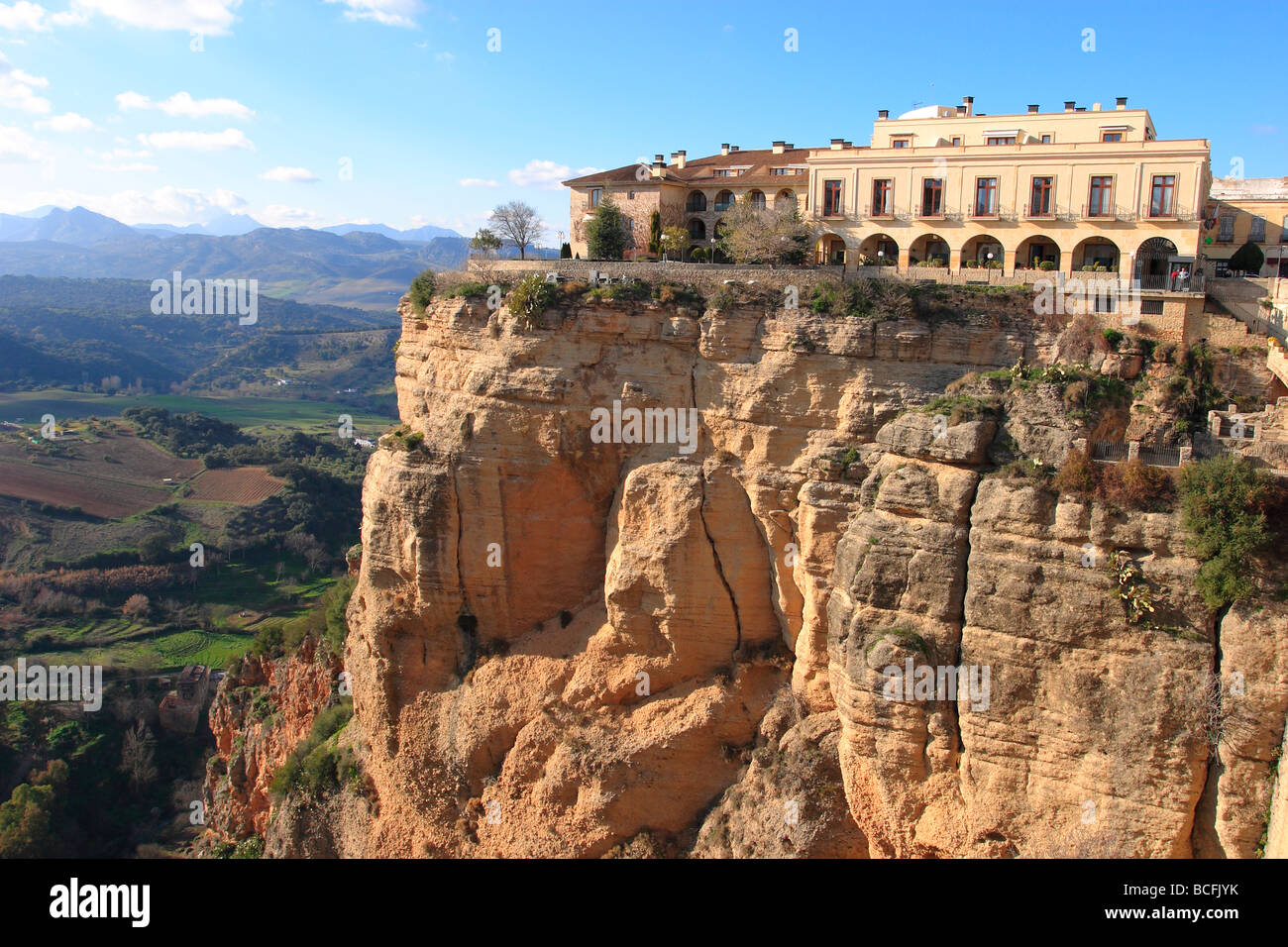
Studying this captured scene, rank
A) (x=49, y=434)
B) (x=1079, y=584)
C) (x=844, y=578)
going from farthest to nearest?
(x=49, y=434) < (x=844, y=578) < (x=1079, y=584)

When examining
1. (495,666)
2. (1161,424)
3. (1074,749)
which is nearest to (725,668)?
(495,666)

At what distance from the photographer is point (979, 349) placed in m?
20.2

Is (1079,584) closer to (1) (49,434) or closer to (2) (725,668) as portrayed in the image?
(2) (725,668)

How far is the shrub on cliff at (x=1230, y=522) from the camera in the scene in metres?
14.6

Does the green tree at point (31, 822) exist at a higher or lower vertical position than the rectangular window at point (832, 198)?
lower

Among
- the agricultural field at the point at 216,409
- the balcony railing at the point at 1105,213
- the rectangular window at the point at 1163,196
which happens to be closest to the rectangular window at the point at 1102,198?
the balcony railing at the point at 1105,213

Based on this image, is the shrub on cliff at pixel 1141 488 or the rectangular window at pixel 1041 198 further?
the rectangular window at pixel 1041 198

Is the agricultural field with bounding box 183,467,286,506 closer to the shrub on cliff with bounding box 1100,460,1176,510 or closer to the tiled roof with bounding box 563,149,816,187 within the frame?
the tiled roof with bounding box 563,149,816,187

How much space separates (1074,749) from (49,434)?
92.6 m

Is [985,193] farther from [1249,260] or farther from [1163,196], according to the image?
[1249,260]

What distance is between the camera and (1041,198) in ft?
79.0

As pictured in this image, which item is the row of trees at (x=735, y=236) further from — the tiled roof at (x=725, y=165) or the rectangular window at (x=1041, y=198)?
the rectangular window at (x=1041, y=198)

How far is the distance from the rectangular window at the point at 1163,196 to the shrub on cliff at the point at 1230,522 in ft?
33.6

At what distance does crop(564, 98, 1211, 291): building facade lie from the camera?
901 inches
